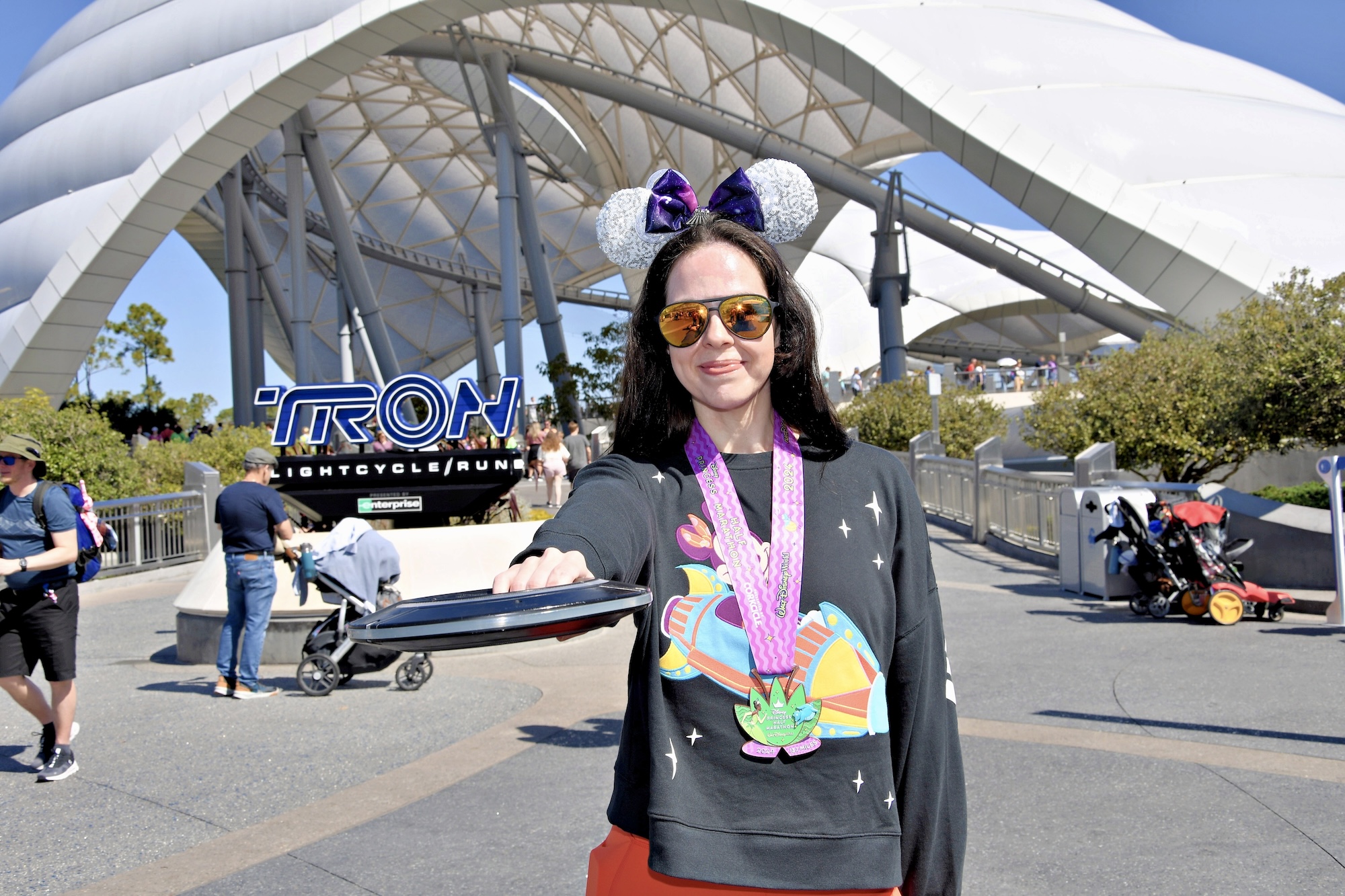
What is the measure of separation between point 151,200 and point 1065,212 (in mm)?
24888

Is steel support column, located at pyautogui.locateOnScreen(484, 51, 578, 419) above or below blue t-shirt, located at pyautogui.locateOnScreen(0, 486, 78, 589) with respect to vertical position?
above

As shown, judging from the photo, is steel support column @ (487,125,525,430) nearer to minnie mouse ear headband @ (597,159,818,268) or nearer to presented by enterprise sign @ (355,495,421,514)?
presented by enterprise sign @ (355,495,421,514)

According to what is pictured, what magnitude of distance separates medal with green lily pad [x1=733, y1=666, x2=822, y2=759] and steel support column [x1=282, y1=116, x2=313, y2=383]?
3589cm

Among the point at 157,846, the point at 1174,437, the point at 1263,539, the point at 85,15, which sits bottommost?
the point at 157,846

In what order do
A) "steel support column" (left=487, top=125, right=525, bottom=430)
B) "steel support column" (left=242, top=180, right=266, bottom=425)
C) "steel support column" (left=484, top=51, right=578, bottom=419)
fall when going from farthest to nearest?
"steel support column" (left=242, top=180, right=266, bottom=425) → "steel support column" (left=484, top=51, right=578, bottom=419) → "steel support column" (left=487, top=125, right=525, bottom=430)

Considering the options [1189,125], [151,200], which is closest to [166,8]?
[151,200]

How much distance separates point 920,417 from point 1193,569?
1568 cm

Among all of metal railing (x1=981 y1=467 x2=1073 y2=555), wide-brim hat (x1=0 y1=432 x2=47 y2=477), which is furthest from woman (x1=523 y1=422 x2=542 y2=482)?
wide-brim hat (x1=0 y1=432 x2=47 y2=477)

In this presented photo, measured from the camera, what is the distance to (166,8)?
38.2m

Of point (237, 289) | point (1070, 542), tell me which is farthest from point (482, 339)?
point (1070, 542)

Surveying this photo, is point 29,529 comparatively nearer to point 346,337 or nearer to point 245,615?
point 245,615

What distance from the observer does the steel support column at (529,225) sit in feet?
117

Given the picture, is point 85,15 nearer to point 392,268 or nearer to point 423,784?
point 392,268

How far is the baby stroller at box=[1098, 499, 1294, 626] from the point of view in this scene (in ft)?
31.4
